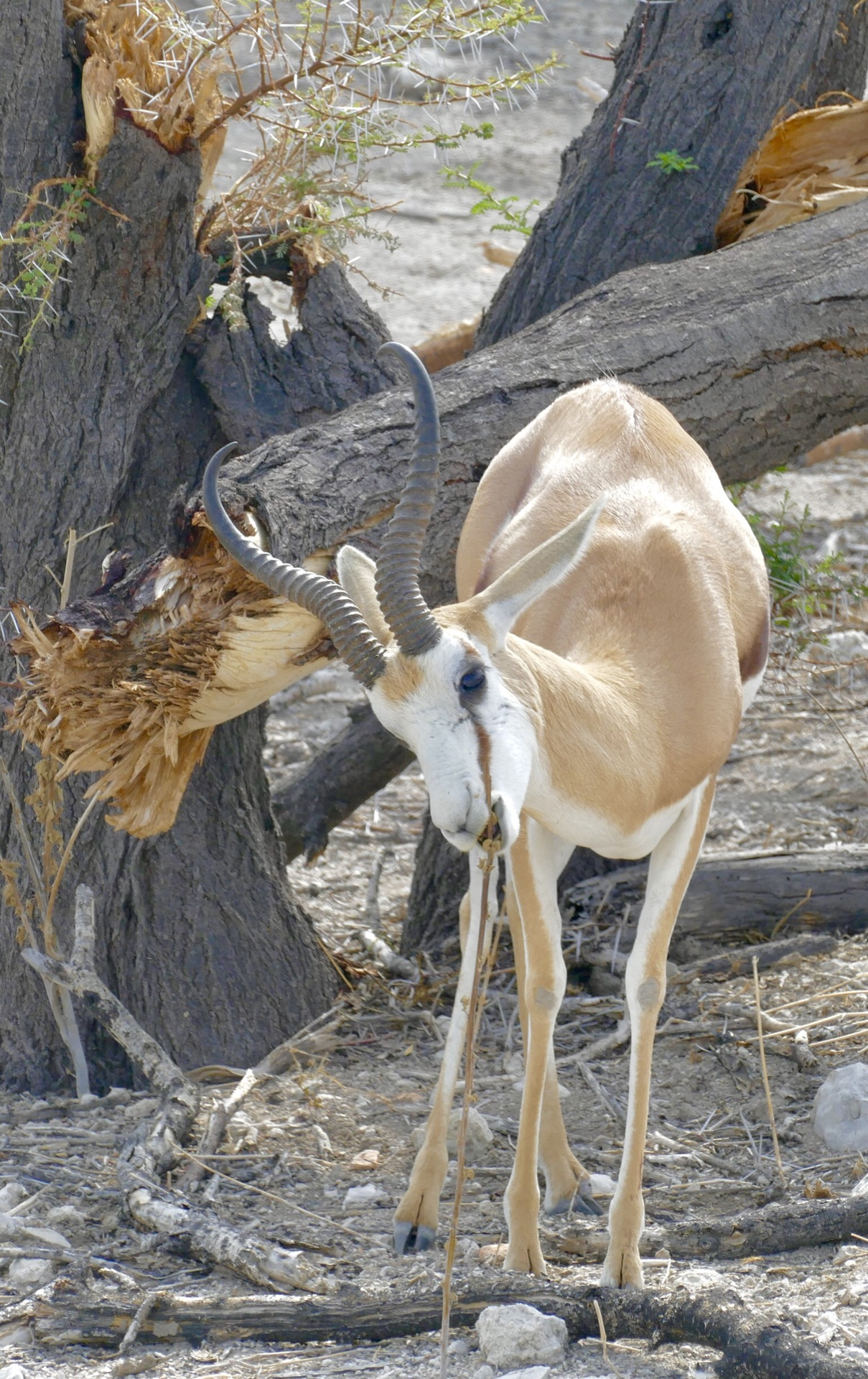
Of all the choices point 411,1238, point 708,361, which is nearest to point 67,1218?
point 411,1238

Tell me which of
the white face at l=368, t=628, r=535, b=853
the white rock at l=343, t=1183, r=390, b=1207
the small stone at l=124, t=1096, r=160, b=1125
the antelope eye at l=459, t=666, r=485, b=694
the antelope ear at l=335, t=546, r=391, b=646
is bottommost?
the small stone at l=124, t=1096, r=160, b=1125

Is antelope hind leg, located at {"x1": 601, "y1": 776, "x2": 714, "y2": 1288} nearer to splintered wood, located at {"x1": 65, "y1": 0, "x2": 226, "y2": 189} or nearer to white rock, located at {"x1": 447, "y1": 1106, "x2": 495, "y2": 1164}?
white rock, located at {"x1": 447, "y1": 1106, "x2": 495, "y2": 1164}

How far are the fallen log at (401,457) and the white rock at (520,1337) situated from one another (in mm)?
1678

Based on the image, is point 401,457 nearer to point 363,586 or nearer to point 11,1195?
point 363,586

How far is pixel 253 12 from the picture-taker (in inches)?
175

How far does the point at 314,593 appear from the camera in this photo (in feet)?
10.4

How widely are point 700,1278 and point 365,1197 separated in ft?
3.62

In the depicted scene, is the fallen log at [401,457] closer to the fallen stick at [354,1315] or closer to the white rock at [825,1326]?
the fallen stick at [354,1315]

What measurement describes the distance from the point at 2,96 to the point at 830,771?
15.5 ft

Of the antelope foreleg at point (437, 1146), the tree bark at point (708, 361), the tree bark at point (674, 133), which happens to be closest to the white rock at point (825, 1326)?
the antelope foreleg at point (437, 1146)

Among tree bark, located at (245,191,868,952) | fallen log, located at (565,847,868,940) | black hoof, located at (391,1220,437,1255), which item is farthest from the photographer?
fallen log, located at (565,847,868,940)

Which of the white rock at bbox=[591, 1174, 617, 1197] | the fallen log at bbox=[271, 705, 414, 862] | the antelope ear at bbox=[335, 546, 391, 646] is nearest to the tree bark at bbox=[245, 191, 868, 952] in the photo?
the antelope ear at bbox=[335, 546, 391, 646]

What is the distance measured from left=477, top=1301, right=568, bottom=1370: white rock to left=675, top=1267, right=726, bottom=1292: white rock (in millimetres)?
346

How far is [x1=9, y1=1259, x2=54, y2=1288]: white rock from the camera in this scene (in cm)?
363
